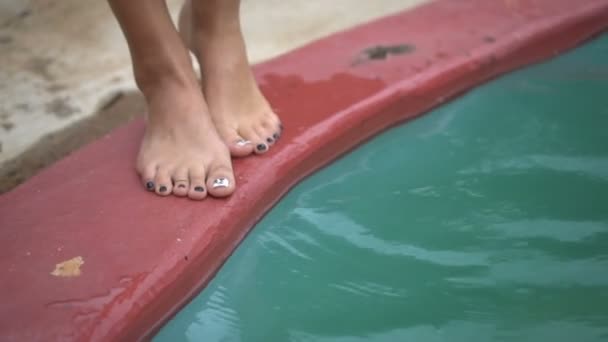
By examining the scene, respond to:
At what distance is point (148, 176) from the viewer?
152cm

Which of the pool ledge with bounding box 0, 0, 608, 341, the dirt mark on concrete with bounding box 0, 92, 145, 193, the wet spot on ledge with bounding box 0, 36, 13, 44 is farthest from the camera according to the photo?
the wet spot on ledge with bounding box 0, 36, 13, 44

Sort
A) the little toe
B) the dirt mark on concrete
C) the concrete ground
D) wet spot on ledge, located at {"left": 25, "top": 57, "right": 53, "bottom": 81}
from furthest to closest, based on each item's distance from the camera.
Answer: wet spot on ledge, located at {"left": 25, "top": 57, "right": 53, "bottom": 81} → the concrete ground → the dirt mark on concrete → the little toe

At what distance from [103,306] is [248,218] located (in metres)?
0.39

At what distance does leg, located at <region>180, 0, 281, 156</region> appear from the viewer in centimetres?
160

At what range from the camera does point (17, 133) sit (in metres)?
1.89

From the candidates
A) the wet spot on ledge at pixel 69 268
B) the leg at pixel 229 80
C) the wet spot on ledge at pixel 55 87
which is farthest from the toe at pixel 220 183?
the wet spot on ledge at pixel 55 87

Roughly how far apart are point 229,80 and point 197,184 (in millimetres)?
252

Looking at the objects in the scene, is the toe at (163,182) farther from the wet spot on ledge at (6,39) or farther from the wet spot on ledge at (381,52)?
the wet spot on ledge at (6,39)

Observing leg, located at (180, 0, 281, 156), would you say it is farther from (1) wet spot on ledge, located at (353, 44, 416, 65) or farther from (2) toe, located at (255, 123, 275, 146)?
(1) wet spot on ledge, located at (353, 44, 416, 65)

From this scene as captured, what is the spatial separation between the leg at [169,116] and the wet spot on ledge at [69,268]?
230 mm

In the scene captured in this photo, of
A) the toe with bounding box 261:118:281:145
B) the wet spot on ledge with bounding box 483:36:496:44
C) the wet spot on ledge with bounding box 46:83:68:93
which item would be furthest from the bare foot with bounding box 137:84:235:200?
the wet spot on ledge with bounding box 483:36:496:44

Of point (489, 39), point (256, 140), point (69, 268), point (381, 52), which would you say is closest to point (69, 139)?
point (256, 140)

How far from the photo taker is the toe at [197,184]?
4.86ft

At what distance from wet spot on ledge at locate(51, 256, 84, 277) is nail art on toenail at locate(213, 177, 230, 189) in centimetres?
29
